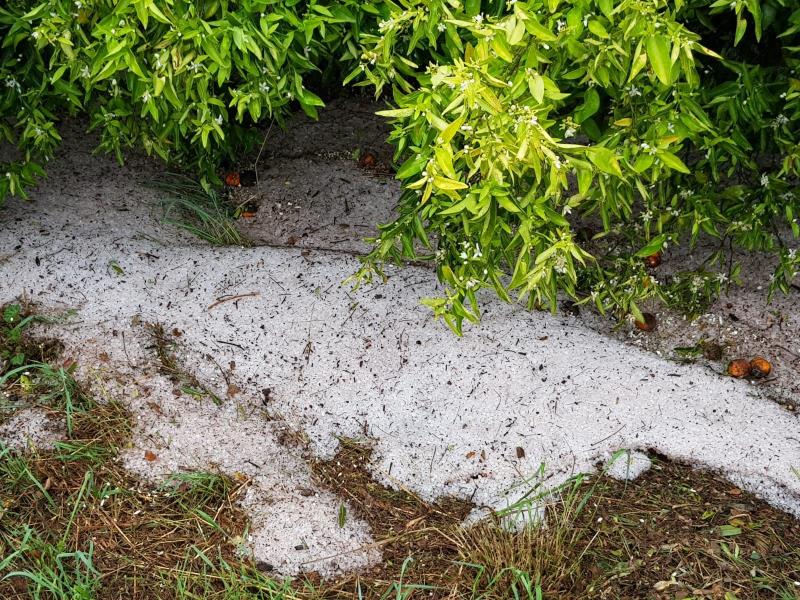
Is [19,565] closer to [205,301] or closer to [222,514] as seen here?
[222,514]

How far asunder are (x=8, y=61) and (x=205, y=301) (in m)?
1.14

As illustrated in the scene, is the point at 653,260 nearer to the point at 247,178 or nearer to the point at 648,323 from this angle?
the point at 648,323

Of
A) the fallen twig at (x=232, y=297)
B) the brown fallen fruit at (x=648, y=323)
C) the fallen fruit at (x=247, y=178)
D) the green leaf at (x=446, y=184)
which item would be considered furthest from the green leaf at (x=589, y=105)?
the fallen fruit at (x=247, y=178)

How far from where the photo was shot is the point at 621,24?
6.17 feet

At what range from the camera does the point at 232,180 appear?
13.4ft

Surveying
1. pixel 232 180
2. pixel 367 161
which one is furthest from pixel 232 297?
pixel 367 161

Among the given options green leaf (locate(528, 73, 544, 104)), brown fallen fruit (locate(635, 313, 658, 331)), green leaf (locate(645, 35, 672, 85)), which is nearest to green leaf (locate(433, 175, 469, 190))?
green leaf (locate(528, 73, 544, 104))

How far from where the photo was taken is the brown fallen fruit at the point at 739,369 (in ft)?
9.91

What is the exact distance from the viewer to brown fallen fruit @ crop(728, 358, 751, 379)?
3.02 m

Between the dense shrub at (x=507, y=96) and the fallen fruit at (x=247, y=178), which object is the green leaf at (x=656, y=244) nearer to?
the dense shrub at (x=507, y=96)

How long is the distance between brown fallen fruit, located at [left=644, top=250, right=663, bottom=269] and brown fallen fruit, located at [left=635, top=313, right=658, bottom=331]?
9.9 inches

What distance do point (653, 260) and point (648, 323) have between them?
1.00ft

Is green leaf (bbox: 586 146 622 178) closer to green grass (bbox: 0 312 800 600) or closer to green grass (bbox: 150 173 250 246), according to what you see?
green grass (bbox: 0 312 800 600)

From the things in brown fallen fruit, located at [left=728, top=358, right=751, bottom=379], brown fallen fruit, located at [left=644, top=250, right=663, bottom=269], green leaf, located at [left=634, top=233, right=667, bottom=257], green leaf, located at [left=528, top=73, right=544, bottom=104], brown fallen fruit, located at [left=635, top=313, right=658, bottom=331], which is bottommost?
brown fallen fruit, located at [left=635, top=313, right=658, bottom=331]
